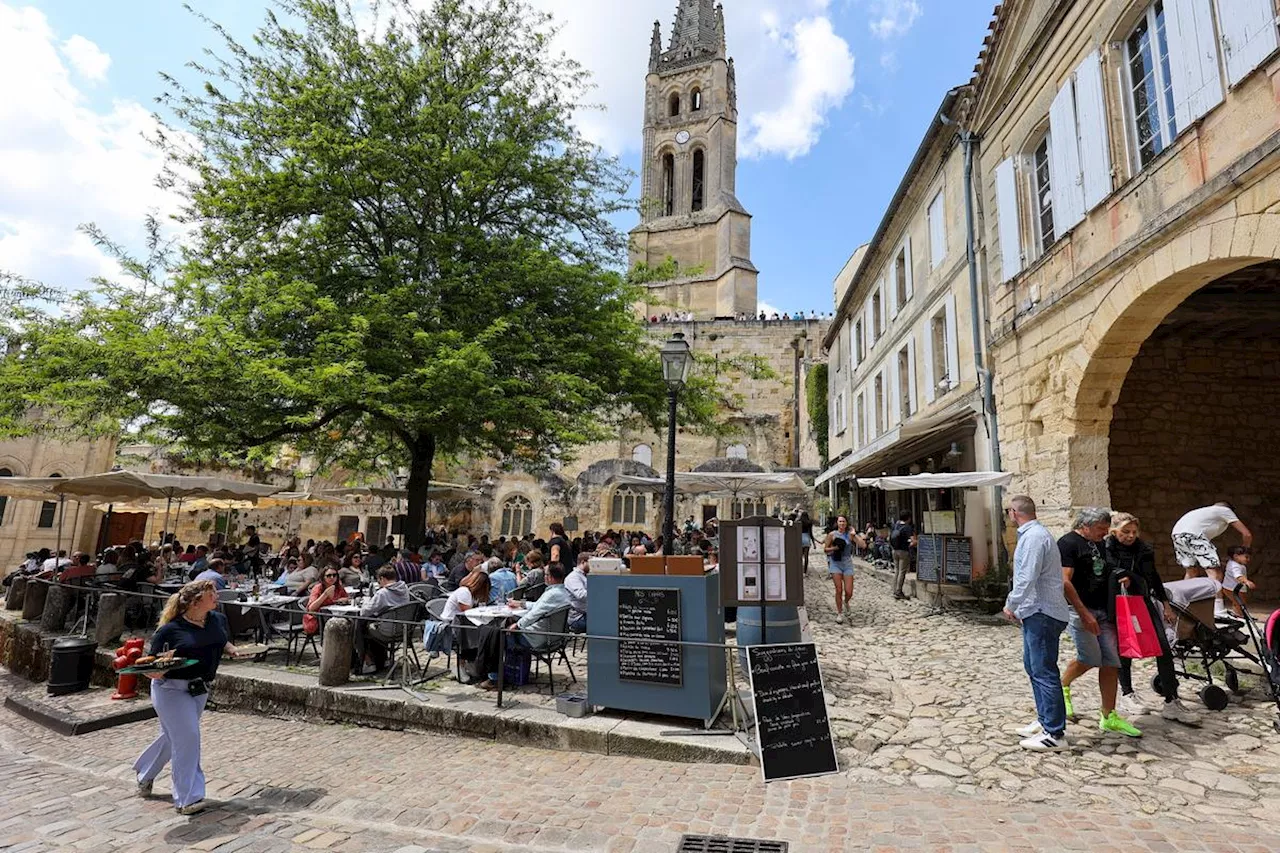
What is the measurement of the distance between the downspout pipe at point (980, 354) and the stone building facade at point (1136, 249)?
0.24m

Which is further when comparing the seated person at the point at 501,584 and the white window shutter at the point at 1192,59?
the seated person at the point at 501,584

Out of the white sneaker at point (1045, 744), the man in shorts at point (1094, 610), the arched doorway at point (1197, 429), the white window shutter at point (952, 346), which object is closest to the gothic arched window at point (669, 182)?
the white window shutter at point (952, 346)

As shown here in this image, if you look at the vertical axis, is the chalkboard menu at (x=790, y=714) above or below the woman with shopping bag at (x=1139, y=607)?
below

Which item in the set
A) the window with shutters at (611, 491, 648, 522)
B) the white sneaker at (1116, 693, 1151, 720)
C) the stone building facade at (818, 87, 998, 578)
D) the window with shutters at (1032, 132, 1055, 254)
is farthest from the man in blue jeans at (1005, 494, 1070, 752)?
the window with shutters at (611, 491, 648, 522)

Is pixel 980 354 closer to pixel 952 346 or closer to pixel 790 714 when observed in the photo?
pixel 952 346

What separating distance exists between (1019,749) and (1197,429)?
792 centimetres

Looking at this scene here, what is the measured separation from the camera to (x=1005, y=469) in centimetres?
907

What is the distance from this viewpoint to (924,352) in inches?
515

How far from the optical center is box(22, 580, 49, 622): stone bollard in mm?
9734

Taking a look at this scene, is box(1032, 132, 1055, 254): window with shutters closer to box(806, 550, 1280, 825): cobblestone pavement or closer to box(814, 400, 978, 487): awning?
box(814, 400, 978, 487): awning

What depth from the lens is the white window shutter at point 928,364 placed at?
1269 centimetres

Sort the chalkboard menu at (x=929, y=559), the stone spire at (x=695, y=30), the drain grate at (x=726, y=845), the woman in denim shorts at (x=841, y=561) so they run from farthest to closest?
the stone spire at (x=695, y=30), the chalkboard menu at (x=929, y=559), the woman in denim shorts at (x=841, y=561), the drain grate at (x=726, y=845)

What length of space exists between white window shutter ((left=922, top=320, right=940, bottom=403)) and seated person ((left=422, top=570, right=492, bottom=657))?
31.9 feet

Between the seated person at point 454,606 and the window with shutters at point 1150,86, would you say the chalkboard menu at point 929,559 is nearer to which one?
the window with shutters at point 1150,86
